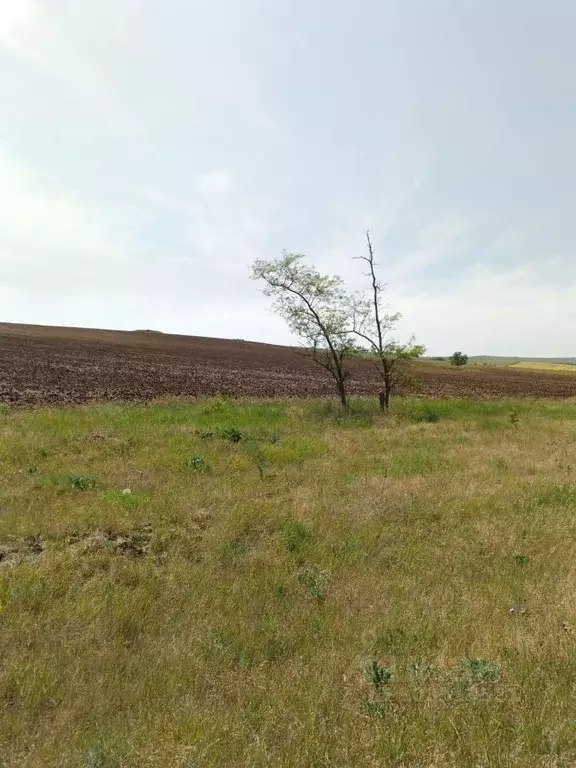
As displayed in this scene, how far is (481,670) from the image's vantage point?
12.0 feet

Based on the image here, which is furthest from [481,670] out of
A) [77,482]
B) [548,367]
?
[548,367]

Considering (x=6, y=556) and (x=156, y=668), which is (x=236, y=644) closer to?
(x=156, y=668)

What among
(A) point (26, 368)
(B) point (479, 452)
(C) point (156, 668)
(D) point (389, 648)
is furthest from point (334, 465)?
(A) point (26, 368)

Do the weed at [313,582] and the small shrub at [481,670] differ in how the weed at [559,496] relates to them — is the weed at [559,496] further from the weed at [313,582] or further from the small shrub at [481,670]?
the small shrub at [481,670]

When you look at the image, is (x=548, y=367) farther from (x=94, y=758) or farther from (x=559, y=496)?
(x=94, y=758)

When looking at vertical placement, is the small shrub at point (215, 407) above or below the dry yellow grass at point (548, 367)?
below

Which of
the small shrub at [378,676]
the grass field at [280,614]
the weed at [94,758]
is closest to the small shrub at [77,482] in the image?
the grass field at [280,614]

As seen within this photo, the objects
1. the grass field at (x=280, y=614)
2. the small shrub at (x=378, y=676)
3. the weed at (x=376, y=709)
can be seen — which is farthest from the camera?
the small shrub at (x=378, y=676)

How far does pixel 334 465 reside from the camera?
36.7 ft

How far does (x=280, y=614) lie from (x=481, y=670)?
2017mm

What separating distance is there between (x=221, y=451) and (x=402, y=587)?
23.9ft

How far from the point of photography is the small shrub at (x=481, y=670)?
141 inches

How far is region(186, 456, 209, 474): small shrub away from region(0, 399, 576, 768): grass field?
5 centimetres

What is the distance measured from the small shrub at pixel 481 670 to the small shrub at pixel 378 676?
67 centimetres
